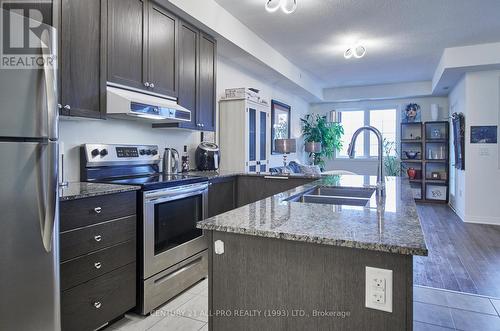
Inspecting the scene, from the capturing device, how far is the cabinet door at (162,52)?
272 cm

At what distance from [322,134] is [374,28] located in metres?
3.74

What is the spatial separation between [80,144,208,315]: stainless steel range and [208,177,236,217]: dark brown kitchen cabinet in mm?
221

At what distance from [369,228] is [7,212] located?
4.56ft

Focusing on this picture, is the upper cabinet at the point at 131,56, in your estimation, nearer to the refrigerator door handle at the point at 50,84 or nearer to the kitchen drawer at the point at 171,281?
the refrigerator door handle at the point at 50,84

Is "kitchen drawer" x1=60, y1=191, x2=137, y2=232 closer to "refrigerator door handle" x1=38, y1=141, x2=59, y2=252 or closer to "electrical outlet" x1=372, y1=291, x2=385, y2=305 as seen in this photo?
"refrigerator door handle" x1=38, y1=141, x2=59, y2=252

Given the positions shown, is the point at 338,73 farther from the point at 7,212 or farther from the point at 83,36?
the point at 7,212

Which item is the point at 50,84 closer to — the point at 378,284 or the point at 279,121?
the point at 378,284

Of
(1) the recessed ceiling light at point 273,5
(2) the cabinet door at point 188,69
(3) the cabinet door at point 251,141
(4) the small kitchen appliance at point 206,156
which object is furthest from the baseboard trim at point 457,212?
(2) the cabinet door at point 188,69

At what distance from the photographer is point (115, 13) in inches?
93.4

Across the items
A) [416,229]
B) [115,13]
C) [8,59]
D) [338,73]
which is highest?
[338,73]

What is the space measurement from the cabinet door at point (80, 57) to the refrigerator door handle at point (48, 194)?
0.69 metres

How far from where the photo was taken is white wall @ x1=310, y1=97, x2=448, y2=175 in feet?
24.2

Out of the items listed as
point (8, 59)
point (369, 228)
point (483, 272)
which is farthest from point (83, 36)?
point (483, 272)

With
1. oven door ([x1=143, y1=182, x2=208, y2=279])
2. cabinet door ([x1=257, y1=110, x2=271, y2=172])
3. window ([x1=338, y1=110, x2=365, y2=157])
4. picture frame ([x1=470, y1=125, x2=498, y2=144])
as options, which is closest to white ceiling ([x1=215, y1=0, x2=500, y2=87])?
cabinet door ([x1=257, y1=110, x2=271, y2=172])
